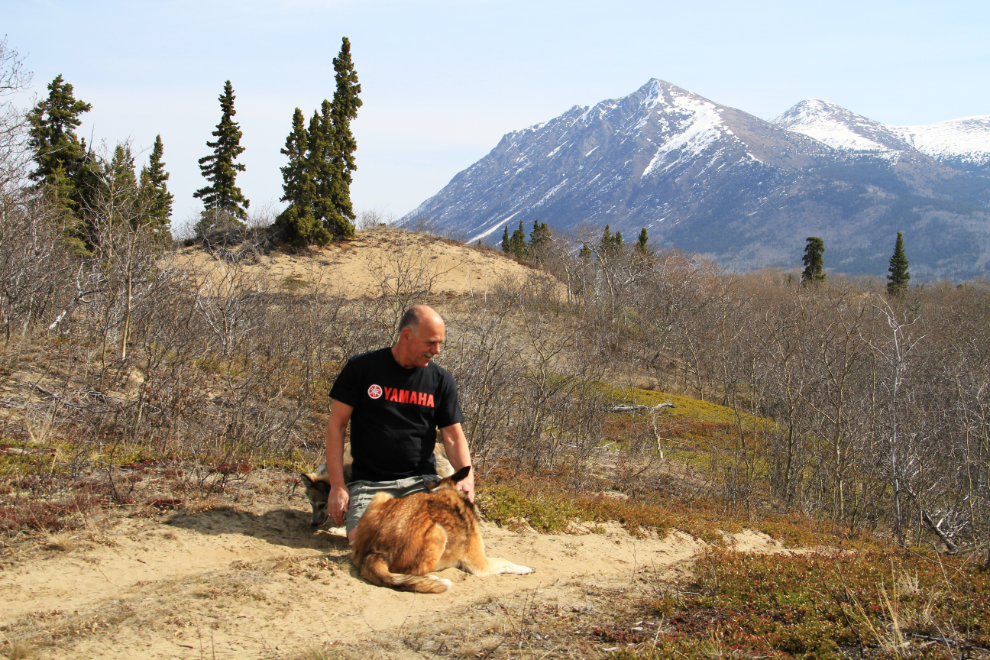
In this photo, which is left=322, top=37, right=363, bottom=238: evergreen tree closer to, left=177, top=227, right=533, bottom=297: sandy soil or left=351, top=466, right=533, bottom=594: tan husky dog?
left=177, top=227, right=533, bottom=297: sandy soil

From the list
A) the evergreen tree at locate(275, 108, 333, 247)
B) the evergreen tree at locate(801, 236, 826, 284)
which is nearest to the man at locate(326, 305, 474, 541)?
the evergreen tree at locate(275, 108, 333, 247)

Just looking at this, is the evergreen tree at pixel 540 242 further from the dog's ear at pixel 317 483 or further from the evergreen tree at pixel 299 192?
the dog's ear at pixel 317 483

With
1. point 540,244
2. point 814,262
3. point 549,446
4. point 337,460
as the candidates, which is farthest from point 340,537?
point 814,262

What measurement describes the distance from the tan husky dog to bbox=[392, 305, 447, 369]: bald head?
38.3 inches

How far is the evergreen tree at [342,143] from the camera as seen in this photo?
134ft

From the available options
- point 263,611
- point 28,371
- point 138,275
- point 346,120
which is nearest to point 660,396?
point 138,275

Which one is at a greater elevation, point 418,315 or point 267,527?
point 418,315

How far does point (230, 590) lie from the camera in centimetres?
426

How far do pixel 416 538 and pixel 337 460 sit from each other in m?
0.89

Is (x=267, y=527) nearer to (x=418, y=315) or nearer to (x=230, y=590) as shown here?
(x=230, y=590)

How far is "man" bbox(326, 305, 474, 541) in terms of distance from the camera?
198 inches

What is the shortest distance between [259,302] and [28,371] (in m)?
8.00

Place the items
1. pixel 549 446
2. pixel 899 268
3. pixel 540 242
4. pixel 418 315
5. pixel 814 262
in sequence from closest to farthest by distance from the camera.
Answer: pixel 418 315 < pixel 549 446 < pixel 814 262 < pixel 899 268 < pixel 540 242

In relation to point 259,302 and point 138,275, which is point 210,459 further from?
point 259,302
